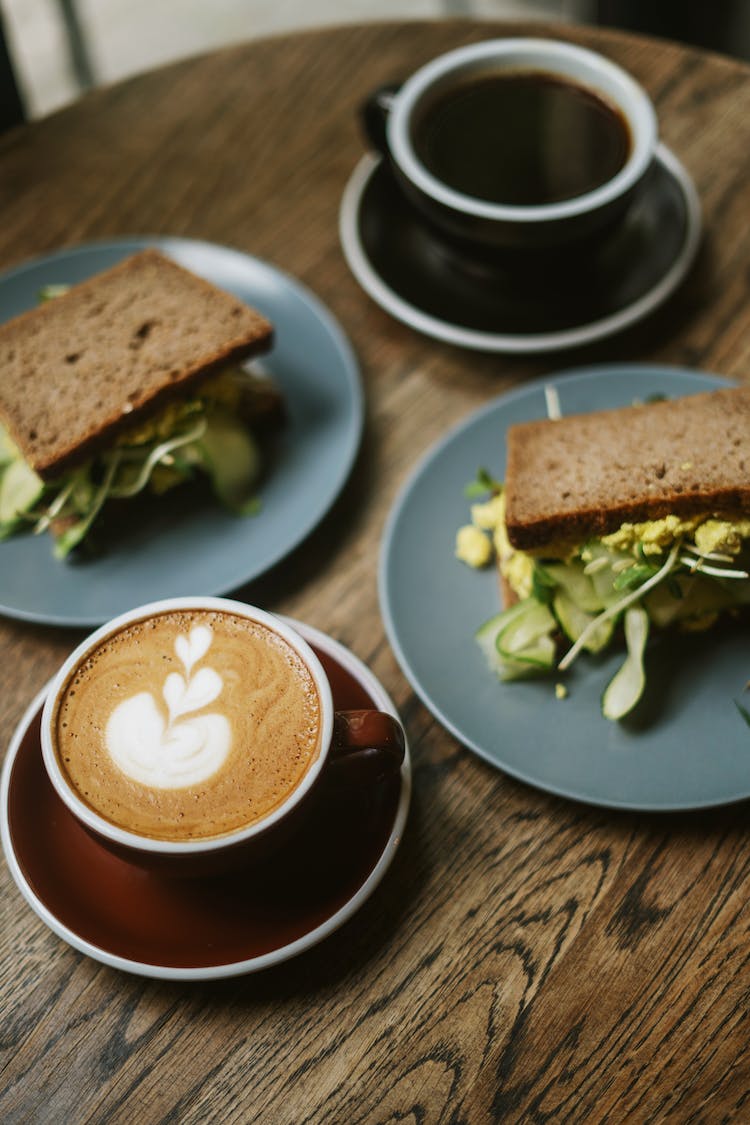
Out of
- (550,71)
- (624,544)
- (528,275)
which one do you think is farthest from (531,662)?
(550,71)

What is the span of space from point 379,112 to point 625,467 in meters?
0.61

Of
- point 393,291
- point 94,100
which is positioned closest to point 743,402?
point 393,291

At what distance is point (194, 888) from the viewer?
93 centimetres

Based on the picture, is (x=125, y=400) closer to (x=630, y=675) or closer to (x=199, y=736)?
(x=199, y=736)

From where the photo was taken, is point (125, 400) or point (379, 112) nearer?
point (125, 400)

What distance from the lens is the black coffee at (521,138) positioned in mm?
1289

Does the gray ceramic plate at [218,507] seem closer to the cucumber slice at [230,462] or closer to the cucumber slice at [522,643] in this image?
the cucumber slice at [230,462]

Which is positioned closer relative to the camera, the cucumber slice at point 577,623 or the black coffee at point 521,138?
the cucumber slice at point 577,623

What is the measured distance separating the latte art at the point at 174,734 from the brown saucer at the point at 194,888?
102mm

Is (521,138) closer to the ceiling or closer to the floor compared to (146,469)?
closer to the ceiling

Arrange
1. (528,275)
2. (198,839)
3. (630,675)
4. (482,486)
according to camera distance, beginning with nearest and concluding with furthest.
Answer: (198,839) < (630,675) < (482,486) < (528,275)

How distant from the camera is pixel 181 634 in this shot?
0.95 meters

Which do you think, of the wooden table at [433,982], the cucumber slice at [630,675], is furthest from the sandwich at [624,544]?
the wooden table at [433,982]

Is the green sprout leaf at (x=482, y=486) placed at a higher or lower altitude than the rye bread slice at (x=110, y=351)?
lower
